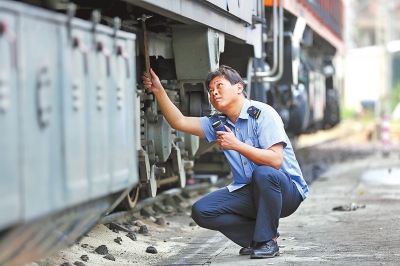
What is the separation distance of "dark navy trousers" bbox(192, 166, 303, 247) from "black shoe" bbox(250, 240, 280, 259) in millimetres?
57

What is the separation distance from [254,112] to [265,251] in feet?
2.87

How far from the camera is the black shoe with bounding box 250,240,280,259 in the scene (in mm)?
5215

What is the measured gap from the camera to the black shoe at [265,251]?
521cm

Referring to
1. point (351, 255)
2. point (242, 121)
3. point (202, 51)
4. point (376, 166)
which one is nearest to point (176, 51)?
point (202, 51)

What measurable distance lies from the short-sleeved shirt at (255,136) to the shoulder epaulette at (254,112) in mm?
18

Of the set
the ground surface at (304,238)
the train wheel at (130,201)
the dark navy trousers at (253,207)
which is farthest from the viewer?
the train wheel at (130,201)

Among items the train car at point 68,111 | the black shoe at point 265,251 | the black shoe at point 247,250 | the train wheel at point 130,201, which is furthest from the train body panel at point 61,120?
the train wheel at point 130,201

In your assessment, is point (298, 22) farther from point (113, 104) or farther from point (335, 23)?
point (113, 104)

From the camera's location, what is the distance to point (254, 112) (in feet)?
17.0

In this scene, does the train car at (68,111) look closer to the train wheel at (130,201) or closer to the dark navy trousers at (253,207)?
the dark navy trousers at (253,207)

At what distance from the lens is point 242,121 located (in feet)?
17.3

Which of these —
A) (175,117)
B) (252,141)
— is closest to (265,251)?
(252,141)

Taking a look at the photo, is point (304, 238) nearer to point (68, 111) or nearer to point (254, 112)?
point (254, 112)

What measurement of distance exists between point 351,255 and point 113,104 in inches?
93.1
